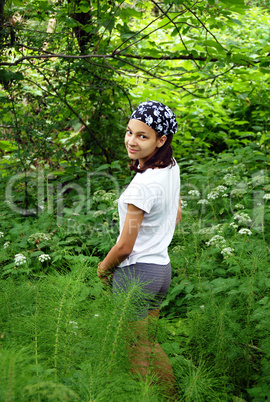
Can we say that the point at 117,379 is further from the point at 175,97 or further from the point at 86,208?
the point at 175,97

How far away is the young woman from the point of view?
1.74m

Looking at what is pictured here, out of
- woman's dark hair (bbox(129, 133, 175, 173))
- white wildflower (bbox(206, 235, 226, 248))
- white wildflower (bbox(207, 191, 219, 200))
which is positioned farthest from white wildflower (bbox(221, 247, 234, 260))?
white wildflower (bbox(207, 191, 219, 200))

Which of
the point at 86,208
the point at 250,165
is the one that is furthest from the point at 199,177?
the point at 86,208

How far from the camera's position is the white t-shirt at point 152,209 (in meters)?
1.74

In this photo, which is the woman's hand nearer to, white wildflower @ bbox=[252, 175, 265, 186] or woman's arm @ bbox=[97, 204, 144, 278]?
woman's arm @ bbox=[97, 204, 144, 278]

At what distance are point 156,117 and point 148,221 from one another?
1.72 ft

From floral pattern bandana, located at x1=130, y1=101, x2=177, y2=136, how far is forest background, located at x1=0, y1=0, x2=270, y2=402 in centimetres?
82

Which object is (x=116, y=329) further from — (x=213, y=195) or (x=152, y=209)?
(x=213, y=195)

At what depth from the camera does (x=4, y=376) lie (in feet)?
3.39

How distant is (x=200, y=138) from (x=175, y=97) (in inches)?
39.2

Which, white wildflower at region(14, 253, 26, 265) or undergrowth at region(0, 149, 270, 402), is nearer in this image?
undergrowth at region(0, 149, 270, 402)

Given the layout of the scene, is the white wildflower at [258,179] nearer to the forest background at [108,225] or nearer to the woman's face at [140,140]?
the forest background at [108,225]

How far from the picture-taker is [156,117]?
1855 mm

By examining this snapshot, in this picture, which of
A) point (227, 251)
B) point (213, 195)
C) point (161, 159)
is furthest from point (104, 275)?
point (213, 195)
